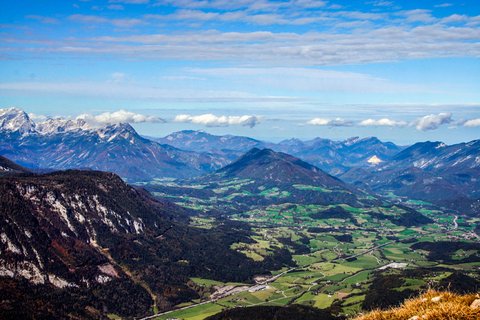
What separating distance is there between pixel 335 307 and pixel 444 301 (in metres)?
182

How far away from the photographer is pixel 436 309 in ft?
81.8

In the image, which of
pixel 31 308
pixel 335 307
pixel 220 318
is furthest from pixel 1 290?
pixel 335 307

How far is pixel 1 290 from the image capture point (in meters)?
199

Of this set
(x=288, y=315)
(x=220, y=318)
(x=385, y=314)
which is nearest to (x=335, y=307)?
(x=288, y=315)

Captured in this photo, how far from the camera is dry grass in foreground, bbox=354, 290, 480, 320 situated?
24066 mm

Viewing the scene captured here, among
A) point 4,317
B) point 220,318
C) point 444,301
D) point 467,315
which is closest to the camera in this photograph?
point 467,315

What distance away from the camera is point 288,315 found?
17662cm

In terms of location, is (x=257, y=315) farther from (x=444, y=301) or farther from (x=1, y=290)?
(x=444, y=301)

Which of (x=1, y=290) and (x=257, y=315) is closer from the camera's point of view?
(x=257, y=315)

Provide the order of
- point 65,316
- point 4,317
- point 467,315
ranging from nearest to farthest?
point 467,315 → point 4,317 → point 65,316

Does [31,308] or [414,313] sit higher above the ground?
[414,313]

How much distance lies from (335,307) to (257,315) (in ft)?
117

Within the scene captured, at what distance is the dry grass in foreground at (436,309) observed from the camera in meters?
24.1

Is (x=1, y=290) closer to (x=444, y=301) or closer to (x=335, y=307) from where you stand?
(x=335, y=307)
